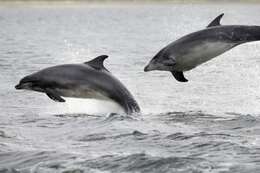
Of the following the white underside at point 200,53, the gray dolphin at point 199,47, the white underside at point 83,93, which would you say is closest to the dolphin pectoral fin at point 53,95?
the white underside at point 83,93

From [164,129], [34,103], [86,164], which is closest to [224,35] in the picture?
[164,129]

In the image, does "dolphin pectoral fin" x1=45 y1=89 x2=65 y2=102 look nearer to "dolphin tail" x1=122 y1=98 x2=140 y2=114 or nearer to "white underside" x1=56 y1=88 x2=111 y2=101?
"white underside" x1=56 y1=88 x2=111 y2=101

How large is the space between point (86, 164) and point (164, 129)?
3622mm

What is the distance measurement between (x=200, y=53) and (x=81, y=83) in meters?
3.14

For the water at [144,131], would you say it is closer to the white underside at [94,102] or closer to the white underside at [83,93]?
the white underside at [94,102]

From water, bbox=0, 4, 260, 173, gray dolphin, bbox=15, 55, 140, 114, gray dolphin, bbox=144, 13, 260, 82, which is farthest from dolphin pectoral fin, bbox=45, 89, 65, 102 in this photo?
gray dolphin, bbox=144, 13, 260, 82

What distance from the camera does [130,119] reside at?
17.5m

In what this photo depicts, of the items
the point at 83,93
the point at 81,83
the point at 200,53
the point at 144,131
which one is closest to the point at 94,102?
the point at 83,93

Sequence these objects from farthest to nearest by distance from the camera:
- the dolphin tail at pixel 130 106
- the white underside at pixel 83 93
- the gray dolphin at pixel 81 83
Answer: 1. the dolphin tail at pixel 130 106
2. the white underside at pixel 83 93
3. the gray dolphin at pixel 81 83

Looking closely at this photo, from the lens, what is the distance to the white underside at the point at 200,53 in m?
16.1

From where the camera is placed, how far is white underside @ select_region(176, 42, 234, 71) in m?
16.1

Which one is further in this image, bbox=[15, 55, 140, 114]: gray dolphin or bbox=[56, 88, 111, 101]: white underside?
bbox=[56, 88, 111, 101]: white underside

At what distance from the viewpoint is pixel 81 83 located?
17.7m

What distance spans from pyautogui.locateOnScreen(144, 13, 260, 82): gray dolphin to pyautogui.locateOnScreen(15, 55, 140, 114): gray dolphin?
185 cm
